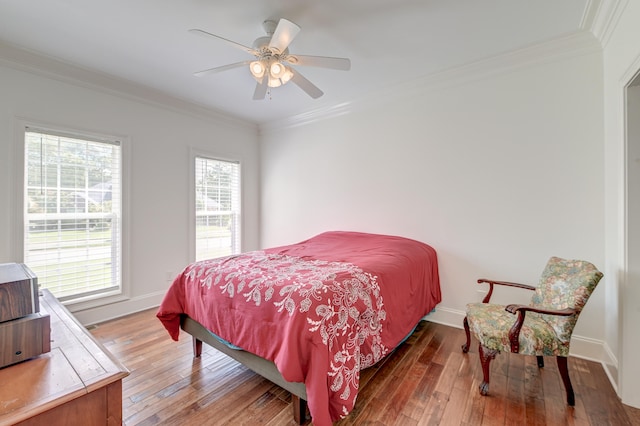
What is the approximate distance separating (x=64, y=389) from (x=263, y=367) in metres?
1.01

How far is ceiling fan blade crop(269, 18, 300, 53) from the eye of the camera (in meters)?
1.70

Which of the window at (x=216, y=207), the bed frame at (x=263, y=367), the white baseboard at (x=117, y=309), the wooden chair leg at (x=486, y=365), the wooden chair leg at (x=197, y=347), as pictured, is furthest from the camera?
the window at (x=216, y=207)

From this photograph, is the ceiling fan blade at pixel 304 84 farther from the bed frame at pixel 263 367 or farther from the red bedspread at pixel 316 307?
the bed frame at pixel 263 367

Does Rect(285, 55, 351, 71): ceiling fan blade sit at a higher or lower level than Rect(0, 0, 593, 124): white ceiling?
lower

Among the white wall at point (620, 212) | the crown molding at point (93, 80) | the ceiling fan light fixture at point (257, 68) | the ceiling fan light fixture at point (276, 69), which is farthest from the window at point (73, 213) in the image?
the white wall at point (620, 212)

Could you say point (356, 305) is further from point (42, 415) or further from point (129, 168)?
point (129, 168)

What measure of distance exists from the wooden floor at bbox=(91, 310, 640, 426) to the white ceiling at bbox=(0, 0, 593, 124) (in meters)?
2.71

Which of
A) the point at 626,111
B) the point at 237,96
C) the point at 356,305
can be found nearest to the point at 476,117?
the point at 626,111

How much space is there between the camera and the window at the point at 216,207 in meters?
3.94

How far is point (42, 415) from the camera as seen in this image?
81 cm

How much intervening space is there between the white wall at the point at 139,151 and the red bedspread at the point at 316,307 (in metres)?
1.50

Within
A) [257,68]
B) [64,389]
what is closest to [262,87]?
[257,68]

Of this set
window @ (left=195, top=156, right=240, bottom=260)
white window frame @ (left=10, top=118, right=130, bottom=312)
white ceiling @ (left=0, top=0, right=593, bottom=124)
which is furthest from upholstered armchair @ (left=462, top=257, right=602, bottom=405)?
white window frame @ (left=10, top=118, right=130, bottom=312)

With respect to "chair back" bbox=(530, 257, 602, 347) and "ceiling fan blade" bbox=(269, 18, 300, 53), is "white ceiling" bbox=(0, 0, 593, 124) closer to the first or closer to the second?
"ceiling fan blade" bbox=(269, 18, 300, 53)
